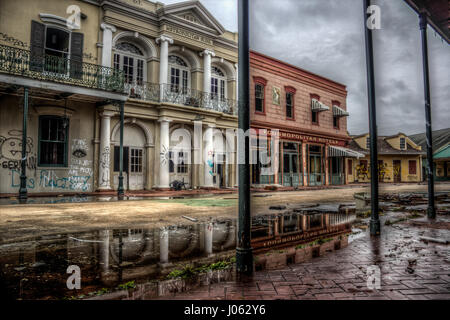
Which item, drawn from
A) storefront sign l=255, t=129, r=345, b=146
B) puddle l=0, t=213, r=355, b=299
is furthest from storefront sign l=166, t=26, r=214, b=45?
puddle l=0, t=213, r=355, b=299

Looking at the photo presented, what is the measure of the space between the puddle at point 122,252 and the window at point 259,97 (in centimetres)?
1629

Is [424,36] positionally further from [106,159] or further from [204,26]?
[204,26]

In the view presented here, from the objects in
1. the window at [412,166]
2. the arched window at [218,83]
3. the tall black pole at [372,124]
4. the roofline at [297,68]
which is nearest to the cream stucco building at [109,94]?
the arched window at [218,83]

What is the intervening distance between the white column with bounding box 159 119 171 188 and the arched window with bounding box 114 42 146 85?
2733 mm

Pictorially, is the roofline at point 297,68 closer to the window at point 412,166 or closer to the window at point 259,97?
the window at point 259,97

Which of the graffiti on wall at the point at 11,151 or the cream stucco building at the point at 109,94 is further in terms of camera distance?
the cream stucco building at the point at 109,94

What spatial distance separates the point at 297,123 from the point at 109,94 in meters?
15.4

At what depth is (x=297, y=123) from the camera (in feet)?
80.3

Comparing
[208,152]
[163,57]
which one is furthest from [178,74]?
[208,152]

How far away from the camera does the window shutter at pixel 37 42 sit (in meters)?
12.9

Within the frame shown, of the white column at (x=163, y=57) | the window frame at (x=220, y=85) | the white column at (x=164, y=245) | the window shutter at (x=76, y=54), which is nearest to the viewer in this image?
the white column at (x=164, y=245)

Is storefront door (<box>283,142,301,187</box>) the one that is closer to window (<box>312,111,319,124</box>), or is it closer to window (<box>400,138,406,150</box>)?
window (<box>312,111,319,124</box>)

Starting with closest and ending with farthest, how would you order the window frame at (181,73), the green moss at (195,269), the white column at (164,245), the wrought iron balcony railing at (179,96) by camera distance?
the green moss at (195,269) → the white column at (164,245) → the wrought iron balcony railing at (179,96) → the window frame at (181,73)

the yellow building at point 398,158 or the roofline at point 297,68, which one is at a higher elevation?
the roofline at point 297,68
